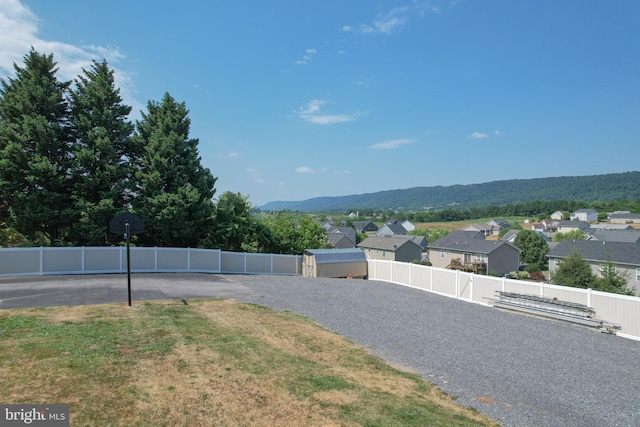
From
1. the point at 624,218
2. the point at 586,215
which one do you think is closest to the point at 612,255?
the point at 624,218

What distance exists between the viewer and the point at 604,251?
117 ft

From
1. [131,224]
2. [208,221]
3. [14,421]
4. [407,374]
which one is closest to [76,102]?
[208,221]

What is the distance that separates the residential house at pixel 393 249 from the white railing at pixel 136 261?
118 ft

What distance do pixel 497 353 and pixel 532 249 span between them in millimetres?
55802

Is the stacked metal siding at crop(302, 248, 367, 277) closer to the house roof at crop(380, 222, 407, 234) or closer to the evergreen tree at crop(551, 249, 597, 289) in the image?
the evergreen tree at crop(551, 249, 597, 289)

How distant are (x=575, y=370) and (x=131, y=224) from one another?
13.8 m

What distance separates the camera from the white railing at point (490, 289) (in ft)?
37.6

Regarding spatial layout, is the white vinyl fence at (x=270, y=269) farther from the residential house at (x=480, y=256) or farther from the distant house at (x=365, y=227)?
the distant house at (x=365, y=227)

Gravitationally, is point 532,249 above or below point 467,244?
below

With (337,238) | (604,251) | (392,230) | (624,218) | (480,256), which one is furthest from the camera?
(624,218)

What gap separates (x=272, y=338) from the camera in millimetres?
8914

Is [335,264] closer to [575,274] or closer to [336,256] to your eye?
[336,256]

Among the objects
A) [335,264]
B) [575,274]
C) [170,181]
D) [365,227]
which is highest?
[170,181]

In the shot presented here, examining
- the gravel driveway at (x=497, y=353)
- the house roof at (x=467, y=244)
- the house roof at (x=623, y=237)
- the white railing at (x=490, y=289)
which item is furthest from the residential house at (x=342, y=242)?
the gravel driveway at (x=497, y=353)
